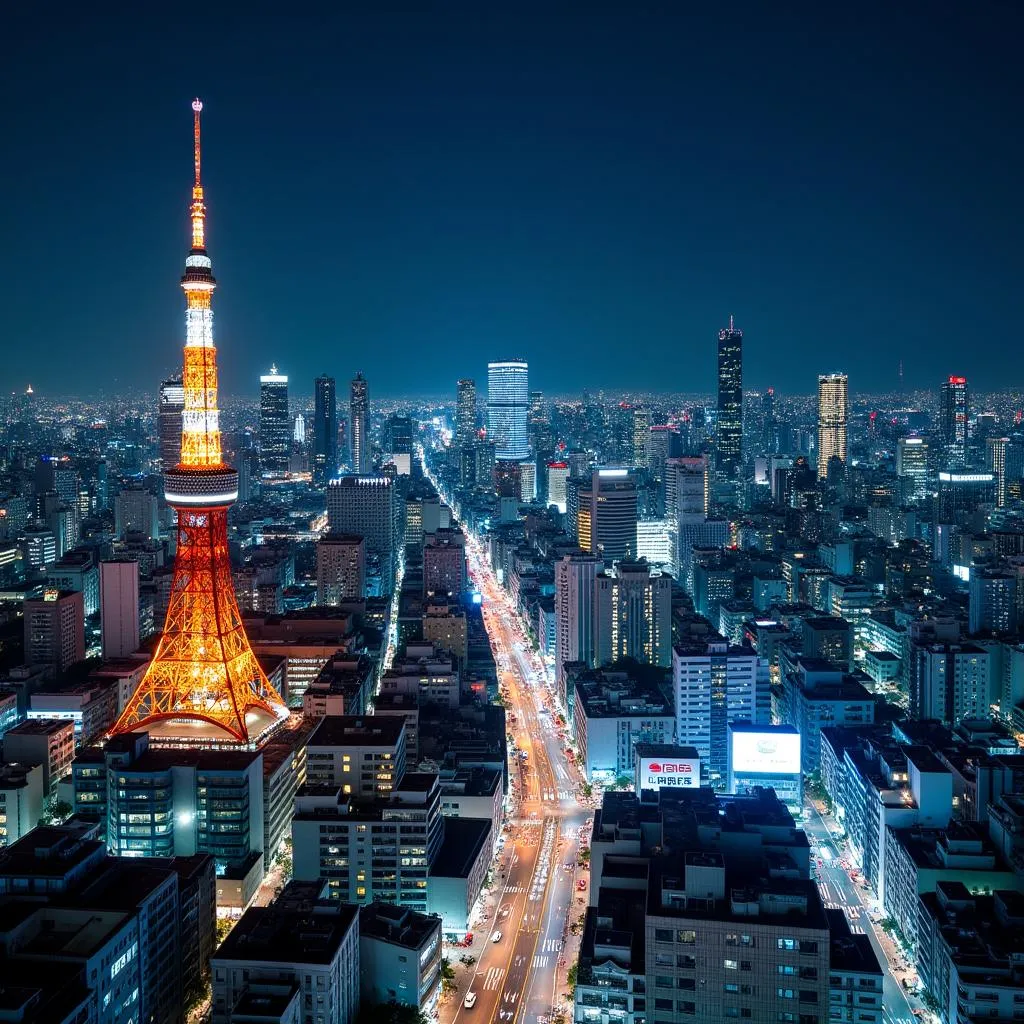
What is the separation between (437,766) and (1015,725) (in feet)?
38.1

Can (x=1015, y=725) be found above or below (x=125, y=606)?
below

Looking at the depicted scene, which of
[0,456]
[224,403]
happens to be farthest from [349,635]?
[224,403]

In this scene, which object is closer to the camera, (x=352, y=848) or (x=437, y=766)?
(x=352, y=848)

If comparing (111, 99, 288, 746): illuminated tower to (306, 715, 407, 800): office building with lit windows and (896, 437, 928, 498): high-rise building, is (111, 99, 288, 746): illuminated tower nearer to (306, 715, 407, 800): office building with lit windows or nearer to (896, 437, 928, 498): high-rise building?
(306, 715, 407, 800): office building with lit windows

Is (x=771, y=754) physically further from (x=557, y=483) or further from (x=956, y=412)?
(x=956, y=412)

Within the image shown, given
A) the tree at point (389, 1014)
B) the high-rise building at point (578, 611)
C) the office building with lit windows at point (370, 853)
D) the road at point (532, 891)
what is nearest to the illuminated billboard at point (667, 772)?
the road at point (532, 891)

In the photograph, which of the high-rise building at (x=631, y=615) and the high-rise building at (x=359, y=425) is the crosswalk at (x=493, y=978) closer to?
the high-rise building at (x=631, y=615)

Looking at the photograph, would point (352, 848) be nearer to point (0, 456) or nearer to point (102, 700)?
point (102, 700)

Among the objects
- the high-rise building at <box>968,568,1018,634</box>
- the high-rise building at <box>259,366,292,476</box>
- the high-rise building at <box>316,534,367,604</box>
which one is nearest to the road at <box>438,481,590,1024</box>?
the high-rise building at <box>316,534,367,604</box>

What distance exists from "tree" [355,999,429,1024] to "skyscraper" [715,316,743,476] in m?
47.6

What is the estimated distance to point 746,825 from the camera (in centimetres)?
1086

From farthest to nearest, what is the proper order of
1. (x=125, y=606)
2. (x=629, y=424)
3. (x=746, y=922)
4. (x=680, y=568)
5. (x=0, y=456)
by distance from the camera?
(x=629, y=424), (x=0, y=456), (x=680, y=568), (x=125, y=606), (x=746, y=922)

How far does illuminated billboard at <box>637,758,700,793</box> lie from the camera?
15.8 metres

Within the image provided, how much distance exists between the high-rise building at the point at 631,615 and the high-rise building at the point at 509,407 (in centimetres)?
3788
